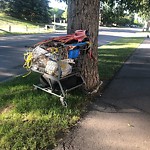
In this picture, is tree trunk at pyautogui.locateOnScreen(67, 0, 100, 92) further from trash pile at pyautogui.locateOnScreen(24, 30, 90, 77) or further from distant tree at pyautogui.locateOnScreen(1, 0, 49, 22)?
distant tree at pyautogui.locateOnScreen(1, 0, 49, 22)

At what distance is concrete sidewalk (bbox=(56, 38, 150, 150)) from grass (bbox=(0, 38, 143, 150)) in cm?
20

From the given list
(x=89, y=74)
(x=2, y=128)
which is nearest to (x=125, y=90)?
(x=89, y=74)

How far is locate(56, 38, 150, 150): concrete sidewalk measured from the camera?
11.6ft

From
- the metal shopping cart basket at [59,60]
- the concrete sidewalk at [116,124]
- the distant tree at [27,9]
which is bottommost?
the concrete sidewalk at [116,124]

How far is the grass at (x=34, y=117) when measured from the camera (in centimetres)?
351

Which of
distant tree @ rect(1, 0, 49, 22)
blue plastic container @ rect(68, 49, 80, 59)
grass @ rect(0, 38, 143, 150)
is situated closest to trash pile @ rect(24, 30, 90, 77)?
blue plastic container @ rect(68, 49, 80, 59)

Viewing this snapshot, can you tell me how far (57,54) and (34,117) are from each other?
3.85ft

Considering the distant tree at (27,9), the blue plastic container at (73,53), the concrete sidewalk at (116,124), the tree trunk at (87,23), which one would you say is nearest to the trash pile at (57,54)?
the blue plastic container at (73,53)

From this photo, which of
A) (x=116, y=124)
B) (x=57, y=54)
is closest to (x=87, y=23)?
(x=57, y=54)

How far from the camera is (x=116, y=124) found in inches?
165

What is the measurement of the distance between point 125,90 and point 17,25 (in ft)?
122

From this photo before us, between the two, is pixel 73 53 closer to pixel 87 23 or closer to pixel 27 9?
pixel 87 23

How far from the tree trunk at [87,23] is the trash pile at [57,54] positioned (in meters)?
0.34

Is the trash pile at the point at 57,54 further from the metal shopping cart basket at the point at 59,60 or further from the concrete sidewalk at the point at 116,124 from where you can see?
the concrete sidewalk at the point at 116,124
